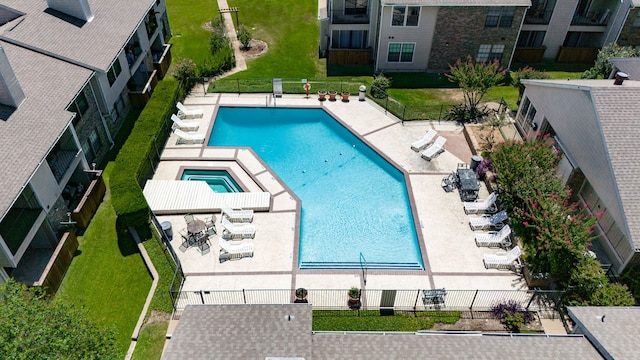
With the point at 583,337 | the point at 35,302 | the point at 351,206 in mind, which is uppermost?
the point at 35,302

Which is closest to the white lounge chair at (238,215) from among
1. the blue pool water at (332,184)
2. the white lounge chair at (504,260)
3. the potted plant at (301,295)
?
the blue pool water at (332,184)

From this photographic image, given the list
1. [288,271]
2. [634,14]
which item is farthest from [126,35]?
[634,14]

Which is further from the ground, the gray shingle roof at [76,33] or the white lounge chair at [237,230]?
the gray shingle roof at [76,33]

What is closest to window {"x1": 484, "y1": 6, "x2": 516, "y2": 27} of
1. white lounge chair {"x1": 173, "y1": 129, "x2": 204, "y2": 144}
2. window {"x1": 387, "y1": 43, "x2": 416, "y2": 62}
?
window {"x1": 387, "y1": 43, "x2": 416, "y2": 62}

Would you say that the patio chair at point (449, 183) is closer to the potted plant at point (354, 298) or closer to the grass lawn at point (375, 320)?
the grass lawn at point (375, 320)

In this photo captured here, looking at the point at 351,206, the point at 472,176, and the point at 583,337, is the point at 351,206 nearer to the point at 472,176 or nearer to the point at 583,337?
the point at 472,176

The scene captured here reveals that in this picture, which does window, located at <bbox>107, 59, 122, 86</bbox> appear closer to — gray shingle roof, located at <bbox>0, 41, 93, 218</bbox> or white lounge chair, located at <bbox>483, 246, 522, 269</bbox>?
gray shingle roof, located at <bbox>0, 41, 93, 218</bbox>

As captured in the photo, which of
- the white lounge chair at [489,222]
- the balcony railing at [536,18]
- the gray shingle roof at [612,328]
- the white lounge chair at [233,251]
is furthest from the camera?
the balcony railing at [536,18]

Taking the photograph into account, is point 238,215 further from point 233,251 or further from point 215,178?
point 215,178
